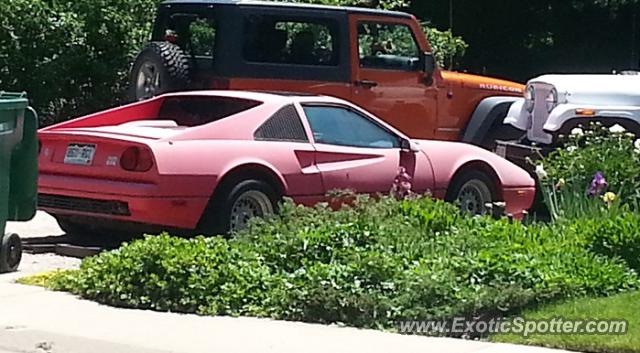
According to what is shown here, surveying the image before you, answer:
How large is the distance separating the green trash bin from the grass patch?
425 centimetres

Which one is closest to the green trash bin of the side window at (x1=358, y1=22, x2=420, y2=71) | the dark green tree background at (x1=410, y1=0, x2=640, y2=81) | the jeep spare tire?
the jeep spare tire

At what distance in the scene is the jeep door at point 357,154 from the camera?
11938 mm

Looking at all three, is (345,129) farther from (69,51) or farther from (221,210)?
(69,51)

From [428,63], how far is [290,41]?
1783mm

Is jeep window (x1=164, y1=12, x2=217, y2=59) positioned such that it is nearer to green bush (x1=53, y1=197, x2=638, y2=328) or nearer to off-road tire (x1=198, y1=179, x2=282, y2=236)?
off-road tire (x1=198, y1=179, x2=282, y2=236)

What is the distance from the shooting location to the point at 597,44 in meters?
28.0

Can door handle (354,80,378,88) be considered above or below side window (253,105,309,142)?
above

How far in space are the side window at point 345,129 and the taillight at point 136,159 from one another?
1.94 m

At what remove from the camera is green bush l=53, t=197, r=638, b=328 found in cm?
858

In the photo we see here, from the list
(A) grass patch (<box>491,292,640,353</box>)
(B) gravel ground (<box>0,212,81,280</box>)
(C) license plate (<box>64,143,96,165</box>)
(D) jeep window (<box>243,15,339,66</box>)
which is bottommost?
(B) gravel ground (<box>0,212,81,280</box>)

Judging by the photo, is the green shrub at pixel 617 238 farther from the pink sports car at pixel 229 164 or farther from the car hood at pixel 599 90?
the car hood at pixel 599 90

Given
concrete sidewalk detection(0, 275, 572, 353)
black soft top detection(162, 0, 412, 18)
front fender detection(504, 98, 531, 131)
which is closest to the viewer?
concrete sidewalk detection(0, 275, 572, 353)

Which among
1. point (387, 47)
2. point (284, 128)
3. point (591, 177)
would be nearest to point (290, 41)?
point (387, 47)

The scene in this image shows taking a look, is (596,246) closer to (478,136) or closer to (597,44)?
(478,136)
